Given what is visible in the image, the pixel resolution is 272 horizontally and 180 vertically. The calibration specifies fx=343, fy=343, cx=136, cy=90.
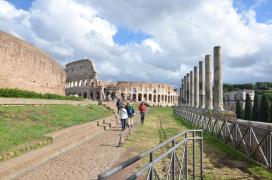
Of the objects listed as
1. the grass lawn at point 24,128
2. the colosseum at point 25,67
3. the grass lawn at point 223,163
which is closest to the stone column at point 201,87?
the colosseum at point 25,67

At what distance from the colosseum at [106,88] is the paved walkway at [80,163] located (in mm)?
58421

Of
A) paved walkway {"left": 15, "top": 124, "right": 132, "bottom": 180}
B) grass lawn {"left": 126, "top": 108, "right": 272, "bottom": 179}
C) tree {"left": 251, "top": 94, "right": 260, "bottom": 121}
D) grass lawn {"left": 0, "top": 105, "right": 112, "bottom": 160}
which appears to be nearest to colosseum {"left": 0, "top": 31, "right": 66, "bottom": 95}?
grass lawn {"left": 0, "top": 105, "right": 112, "bottom": 160}

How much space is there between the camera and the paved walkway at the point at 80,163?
7.70 meters

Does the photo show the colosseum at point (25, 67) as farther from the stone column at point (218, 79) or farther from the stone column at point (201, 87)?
the stone column at point (201, 87)

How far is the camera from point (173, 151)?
5562 millimetres

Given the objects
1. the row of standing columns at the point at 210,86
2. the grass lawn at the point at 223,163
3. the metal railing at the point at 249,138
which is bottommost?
the grass lawn at the point at 223,163

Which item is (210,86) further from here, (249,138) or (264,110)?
(264,110)

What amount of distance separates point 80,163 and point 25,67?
683 inches

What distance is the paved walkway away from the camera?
770 centimetres

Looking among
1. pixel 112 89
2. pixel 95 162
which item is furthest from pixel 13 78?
pixel 112 89

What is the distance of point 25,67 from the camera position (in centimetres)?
2481

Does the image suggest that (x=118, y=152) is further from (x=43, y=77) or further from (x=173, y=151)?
(x=43, y=77)

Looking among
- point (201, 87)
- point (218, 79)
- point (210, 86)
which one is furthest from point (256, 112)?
point (218, 79)

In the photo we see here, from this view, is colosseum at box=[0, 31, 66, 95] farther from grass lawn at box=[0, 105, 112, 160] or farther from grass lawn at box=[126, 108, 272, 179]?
grass lawn at box=[126, 108, 272, 179]
